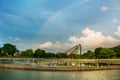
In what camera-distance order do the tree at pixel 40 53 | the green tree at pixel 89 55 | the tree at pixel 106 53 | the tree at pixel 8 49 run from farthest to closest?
the tree at pixel 8 49, the tree at pixel 40 53, the green tree at pixel 89 55, the tree at pixel 106 53

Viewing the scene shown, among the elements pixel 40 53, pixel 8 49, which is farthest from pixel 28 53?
pixel 8 49

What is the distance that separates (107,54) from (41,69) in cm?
7578

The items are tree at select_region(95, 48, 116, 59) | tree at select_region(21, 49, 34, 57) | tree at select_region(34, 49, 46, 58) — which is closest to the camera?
tree at select_region(95, 48, 116, 59)

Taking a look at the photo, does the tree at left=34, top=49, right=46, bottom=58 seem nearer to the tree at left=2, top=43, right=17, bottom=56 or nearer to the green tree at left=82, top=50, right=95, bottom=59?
the tree at left=2, top=43, right=17, bottom=56

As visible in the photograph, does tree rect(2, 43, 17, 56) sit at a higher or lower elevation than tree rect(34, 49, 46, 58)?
higher

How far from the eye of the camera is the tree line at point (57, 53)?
136 metres

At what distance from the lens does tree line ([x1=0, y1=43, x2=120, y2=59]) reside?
136 meters

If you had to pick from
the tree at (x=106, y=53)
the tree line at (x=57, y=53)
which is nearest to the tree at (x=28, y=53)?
the tree line at (x=57, y=53)

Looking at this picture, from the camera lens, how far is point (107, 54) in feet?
445

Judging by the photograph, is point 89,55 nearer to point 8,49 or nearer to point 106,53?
point 106,53

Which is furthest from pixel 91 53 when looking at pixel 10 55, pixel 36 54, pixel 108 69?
pixel 108 69

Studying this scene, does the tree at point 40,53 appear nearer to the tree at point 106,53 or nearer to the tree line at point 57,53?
the tree line at point 57,53

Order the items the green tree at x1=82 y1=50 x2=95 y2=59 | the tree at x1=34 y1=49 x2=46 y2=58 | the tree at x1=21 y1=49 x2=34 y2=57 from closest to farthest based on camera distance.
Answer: the green tree at x1=82 y1=50 x2=95 y2=59
the tree at x1=34 y1=49 x2=46 y2=58
the tree at x1=21 y1=49 x2=34 y2=57

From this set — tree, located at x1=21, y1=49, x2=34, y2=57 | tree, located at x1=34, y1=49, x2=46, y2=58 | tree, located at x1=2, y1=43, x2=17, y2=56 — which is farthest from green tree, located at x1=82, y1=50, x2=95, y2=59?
tree, located at x1=2, y1=43, x2=17, y2=56
